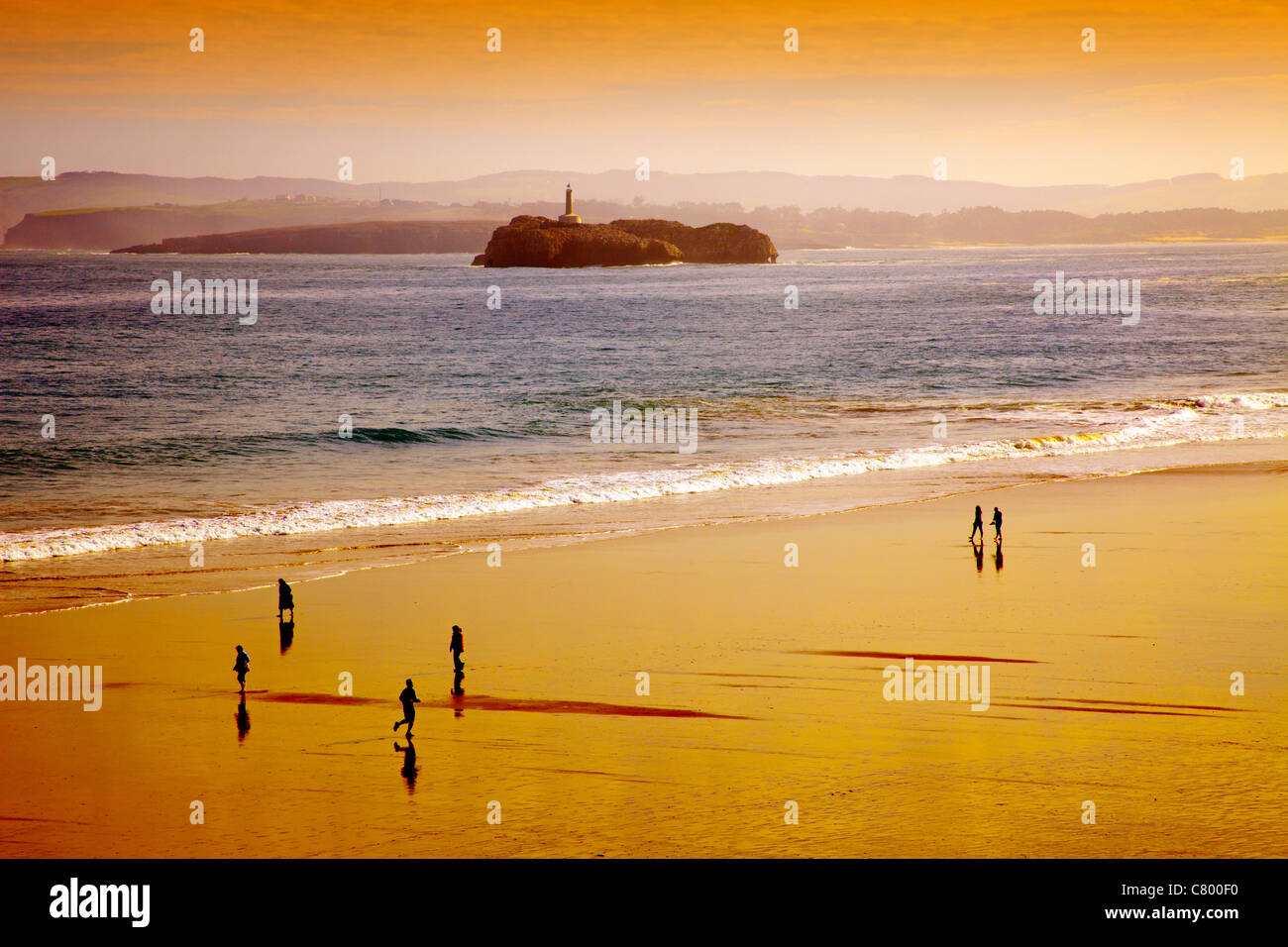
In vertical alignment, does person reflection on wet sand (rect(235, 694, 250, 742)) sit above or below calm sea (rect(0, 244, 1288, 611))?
below

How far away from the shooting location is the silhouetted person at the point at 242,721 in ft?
33.8

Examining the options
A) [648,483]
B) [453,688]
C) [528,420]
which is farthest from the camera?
[528,420]

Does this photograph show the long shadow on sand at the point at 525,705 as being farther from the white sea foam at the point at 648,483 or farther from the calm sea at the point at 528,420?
the white sea foam at the point at 648,483

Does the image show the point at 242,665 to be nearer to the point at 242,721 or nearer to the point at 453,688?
the point at 242,721

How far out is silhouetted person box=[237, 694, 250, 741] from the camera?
33.8 ft

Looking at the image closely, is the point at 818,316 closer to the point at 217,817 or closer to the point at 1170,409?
the point at 1170,409

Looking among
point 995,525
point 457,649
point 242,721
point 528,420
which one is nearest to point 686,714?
point 457,649

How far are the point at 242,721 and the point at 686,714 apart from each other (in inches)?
173

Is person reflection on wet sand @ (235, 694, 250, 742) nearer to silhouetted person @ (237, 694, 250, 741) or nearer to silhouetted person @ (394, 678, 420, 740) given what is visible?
silhouetted person @ (237, 694, 250, 741)

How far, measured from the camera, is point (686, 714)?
10672 millimetres

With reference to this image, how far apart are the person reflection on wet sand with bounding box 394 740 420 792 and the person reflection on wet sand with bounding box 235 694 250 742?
1.52 metres

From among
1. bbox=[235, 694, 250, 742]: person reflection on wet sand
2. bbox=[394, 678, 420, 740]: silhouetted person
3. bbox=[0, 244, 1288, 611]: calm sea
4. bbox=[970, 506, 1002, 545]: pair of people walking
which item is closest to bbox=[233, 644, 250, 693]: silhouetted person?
bbox=[235, 694, 250, 742]: person reflection on wet sand

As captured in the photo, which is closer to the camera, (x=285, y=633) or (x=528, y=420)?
(x=285, y=633)
